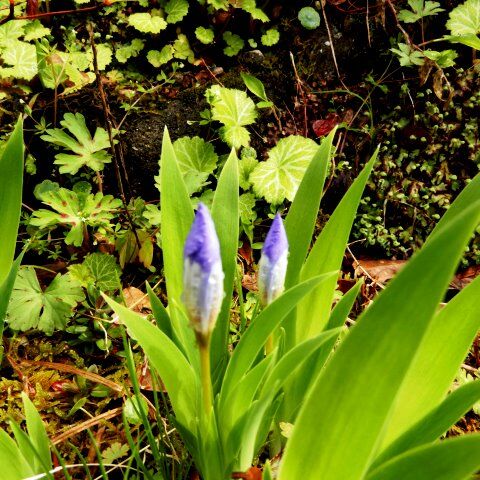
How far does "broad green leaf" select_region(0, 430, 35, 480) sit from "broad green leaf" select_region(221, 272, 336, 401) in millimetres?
342

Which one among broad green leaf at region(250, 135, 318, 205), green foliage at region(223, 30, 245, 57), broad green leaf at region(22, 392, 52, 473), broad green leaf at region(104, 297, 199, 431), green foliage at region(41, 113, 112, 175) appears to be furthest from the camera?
green foliage at region(223, 30, 245, 57)

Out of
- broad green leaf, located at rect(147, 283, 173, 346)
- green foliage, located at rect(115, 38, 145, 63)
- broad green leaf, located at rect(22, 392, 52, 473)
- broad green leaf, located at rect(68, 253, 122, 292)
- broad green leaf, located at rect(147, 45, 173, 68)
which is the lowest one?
broad green leaf, located at rect(22, 392, 52, 473)

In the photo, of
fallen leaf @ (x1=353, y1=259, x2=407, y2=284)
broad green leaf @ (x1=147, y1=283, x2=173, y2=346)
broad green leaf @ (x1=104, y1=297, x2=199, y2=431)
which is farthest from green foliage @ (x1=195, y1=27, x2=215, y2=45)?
broad green leaf @ (x1=104, y1=297, x2=199, y2=431)

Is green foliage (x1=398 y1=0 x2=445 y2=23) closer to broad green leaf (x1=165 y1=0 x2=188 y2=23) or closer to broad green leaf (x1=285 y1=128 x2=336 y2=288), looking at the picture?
broad green leaf (x1=165 y1=0 x2=188 y2=23)

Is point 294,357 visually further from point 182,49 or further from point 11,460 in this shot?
point 182,49

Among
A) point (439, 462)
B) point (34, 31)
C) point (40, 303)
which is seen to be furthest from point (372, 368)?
point (34, 31)

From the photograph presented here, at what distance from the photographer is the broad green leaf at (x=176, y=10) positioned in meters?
2.04

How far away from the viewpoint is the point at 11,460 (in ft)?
2.77

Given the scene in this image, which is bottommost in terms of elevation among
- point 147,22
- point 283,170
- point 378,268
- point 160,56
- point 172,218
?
point 378,268

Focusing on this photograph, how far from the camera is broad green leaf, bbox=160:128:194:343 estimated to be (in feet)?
3.09

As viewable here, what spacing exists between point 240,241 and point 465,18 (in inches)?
48.4

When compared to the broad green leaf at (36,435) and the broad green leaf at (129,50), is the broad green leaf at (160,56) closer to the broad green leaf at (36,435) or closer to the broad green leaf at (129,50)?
the broad green leaf at (129,50)

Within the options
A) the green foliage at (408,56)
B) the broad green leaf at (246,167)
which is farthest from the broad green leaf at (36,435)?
the green foliage at (408,56)

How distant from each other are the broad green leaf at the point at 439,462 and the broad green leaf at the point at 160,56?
1.71m
